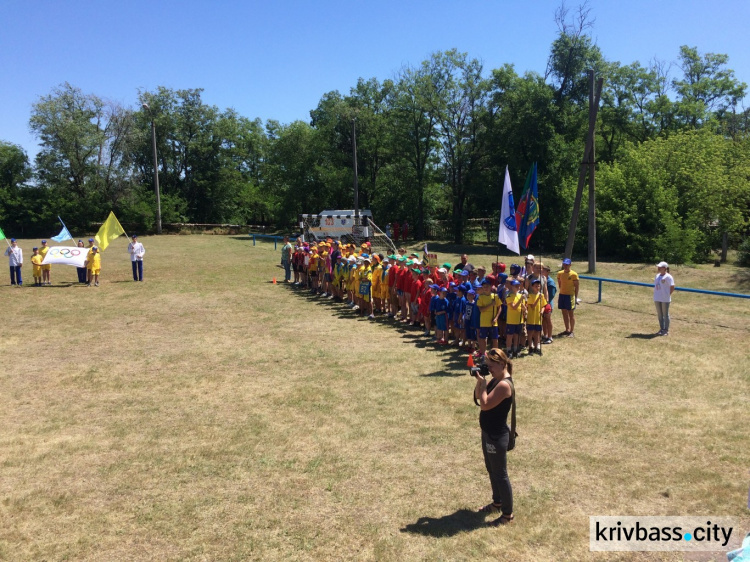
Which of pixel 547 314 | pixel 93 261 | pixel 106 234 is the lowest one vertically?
pixel 547 314

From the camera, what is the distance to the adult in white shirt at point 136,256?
70.4 ft

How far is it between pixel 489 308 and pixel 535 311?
1059 millimetres

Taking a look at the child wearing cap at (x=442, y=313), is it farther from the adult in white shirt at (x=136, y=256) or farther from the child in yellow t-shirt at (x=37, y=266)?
the child in yellow t-shirt at (x=37, y=266)

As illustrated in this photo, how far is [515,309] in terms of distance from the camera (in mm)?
10562

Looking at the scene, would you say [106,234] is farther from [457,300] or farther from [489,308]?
[489,308]

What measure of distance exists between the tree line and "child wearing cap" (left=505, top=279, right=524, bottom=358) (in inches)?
700

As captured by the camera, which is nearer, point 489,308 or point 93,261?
point 489,308

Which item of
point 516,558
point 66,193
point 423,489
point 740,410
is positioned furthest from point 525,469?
point 66,193

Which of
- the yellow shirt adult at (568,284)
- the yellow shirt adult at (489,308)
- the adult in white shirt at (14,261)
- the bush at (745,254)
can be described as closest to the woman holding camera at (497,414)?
the yellow shirt adult at (489,308)

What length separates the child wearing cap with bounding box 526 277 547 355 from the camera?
1079 cm

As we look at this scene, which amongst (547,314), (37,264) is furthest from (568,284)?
(37,264)

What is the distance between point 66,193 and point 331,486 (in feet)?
170

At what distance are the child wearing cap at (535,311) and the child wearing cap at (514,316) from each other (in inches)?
9.7

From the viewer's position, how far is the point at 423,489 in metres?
6.06
